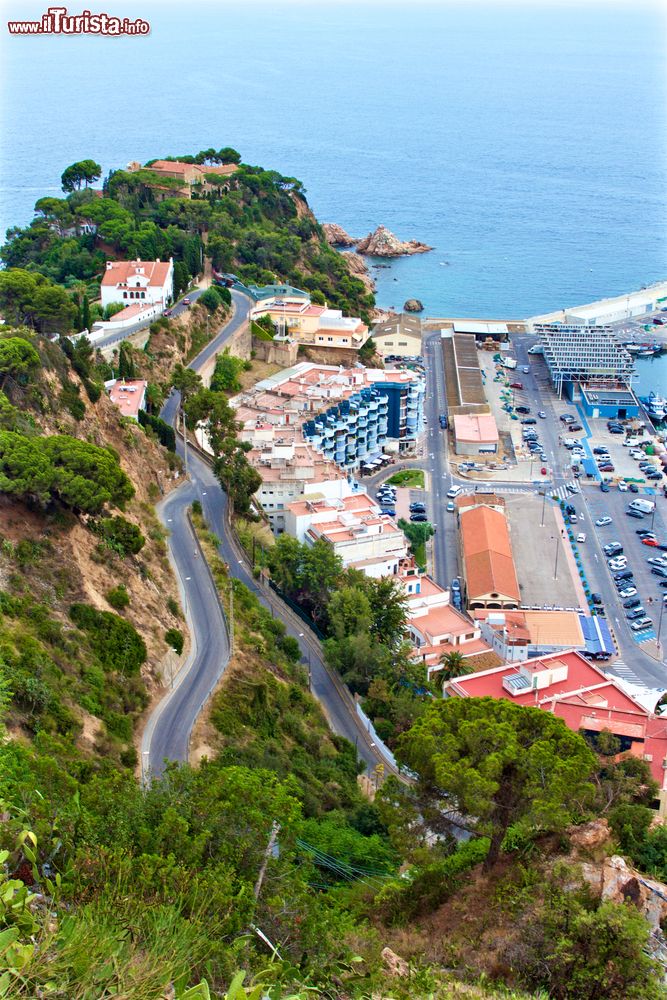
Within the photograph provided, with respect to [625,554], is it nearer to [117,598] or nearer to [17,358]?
[117,598]

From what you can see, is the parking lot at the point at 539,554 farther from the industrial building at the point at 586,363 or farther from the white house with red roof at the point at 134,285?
the white house with red roof at the point at 134,285

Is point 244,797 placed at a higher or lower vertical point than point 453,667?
lower

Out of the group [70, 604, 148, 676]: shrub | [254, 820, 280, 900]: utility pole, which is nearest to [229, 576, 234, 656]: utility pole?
[70, 604, 148, 676]: shrub

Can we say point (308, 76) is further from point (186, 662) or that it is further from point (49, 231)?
point (186, 662)

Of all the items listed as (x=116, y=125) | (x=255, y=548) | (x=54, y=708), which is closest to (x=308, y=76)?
(x=116, y=125)

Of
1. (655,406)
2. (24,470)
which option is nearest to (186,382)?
(24,470)

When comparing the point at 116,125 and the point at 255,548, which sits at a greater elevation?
the point at 116,125
